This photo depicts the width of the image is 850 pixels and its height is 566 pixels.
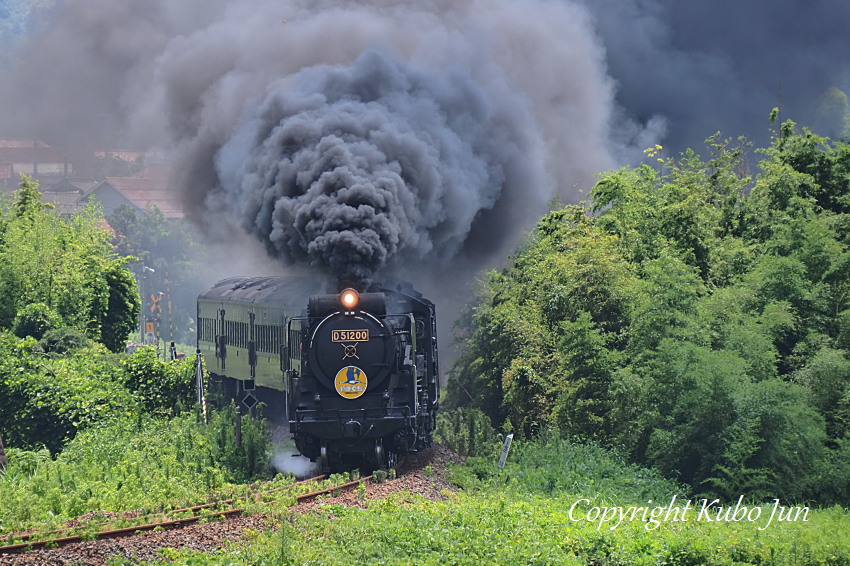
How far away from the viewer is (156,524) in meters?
10.9

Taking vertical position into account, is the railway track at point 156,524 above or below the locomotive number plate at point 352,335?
below

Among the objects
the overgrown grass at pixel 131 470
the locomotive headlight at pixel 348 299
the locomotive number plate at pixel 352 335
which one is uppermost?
the locomotive headlight at pixel 348 299

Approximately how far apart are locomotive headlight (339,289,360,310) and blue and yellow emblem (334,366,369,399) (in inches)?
32.9

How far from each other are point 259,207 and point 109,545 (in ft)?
31.6

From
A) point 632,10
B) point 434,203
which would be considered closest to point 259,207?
point 434,203

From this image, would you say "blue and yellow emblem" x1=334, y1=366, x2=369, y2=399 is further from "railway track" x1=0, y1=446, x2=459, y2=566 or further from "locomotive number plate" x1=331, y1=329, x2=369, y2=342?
"railway track" x1=0, y1=446, x2=459, y2=566

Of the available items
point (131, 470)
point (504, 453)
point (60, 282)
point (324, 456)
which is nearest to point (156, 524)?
point (324, 456)

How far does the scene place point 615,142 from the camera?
3044 centimetres

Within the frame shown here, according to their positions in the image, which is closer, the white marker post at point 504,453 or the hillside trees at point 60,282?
the white marker post at point 504,453

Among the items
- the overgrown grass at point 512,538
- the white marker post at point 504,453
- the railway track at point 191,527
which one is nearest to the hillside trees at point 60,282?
the white marker post at point 504,453

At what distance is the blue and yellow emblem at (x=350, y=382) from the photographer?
14148 mm

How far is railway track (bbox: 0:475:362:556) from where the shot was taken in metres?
10.0

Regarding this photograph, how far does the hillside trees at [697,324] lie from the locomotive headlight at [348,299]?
16.1 ft

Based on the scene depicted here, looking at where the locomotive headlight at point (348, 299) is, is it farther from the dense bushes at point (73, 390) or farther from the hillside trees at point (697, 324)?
the dense bushes at point (73, 390)
